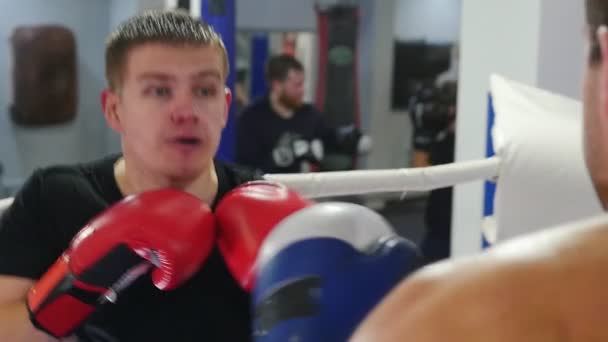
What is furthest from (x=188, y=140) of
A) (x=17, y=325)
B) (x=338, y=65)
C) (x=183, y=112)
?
(x=338, y=65)

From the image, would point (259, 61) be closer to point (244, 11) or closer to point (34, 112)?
point (244, 11)

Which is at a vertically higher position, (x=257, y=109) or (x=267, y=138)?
(x=257, y=109)

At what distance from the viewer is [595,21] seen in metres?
0.60

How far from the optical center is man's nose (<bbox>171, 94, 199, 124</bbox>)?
0.92 metres

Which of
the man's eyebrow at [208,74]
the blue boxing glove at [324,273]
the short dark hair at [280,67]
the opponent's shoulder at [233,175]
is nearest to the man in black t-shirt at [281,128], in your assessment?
the short dark hair at [280,67]

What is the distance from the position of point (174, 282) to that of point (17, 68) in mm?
3843

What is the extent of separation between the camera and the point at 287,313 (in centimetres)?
61

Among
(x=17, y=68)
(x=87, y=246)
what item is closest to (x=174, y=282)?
(x=87, y=246)

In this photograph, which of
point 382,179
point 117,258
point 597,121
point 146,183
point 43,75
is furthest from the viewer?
point 43,75

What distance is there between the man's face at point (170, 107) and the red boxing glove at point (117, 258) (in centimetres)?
8

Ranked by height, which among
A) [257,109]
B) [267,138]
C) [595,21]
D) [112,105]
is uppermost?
[595,21]

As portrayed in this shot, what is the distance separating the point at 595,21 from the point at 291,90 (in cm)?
243

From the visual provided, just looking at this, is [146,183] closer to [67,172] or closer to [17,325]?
[67,172]

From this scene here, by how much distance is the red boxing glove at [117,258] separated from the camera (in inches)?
33.5
